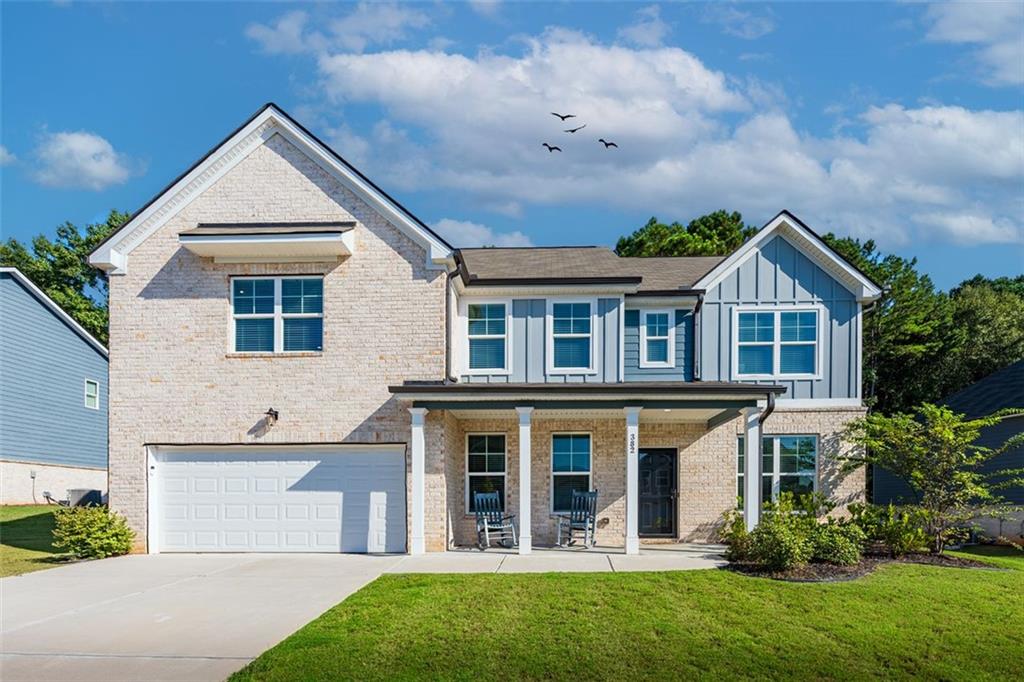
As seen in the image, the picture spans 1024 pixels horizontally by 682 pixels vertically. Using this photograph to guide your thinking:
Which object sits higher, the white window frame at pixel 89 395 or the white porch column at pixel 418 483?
the white window frame at pixel 89 395

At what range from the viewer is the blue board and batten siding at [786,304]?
18938mm

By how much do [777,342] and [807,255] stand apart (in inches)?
78.0

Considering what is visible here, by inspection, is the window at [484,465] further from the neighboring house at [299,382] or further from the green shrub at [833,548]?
the green shrub at [833,548]

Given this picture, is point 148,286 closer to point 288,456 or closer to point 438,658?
point 288,456

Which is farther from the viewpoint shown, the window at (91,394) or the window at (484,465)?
the window at (91,394)

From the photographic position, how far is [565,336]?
18.6 m

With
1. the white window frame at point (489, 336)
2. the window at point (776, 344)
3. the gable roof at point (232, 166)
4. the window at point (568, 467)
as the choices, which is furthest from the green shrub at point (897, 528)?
the gable roof at point (232, 166)

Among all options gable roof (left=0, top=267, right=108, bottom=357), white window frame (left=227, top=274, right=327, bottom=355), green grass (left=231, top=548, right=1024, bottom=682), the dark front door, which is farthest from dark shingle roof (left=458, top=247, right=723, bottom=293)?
gable roof (left=0, top=267, right=108, bottom=357)

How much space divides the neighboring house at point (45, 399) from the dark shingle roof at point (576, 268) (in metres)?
14.3

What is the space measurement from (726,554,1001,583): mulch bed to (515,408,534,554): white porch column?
3.65 m

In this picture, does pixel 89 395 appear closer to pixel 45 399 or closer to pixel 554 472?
pixel 45 399

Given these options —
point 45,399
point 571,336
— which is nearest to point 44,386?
point 45,399

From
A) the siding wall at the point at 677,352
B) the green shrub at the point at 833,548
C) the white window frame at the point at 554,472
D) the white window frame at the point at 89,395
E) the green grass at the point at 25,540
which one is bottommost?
the green grass at the point at 25,540

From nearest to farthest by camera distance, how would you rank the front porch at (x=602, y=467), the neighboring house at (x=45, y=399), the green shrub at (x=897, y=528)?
1. the green shrub at (x=897, y=528)
2. the front porch at (x=602, y=467)
3. the neighboring house at (x=45, y=399)
